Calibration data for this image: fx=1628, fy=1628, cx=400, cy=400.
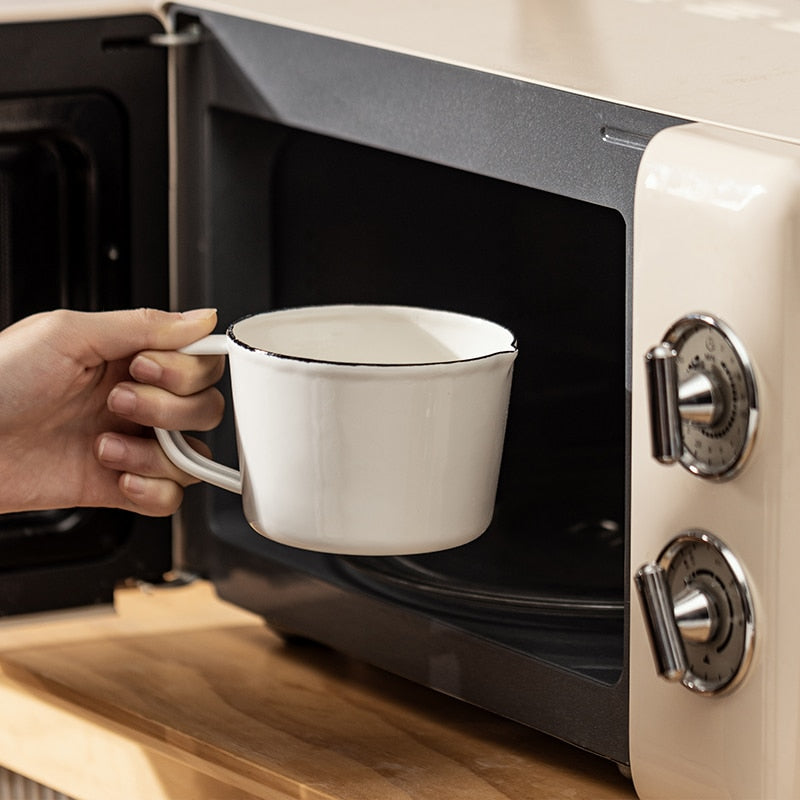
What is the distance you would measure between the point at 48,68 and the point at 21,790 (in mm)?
332

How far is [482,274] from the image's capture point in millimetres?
780

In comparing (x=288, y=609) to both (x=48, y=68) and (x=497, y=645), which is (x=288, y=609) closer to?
(x=497, y=645)

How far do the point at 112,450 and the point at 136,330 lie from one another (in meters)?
0.07

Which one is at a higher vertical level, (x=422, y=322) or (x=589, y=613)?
(x=422, y=322)

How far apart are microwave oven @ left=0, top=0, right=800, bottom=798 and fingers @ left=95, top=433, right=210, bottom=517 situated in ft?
0.24

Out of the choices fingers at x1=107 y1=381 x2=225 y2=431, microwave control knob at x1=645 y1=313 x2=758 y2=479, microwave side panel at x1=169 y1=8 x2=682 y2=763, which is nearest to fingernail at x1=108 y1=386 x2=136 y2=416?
fingers at x1=107 y1=381 x2=225 y2=431

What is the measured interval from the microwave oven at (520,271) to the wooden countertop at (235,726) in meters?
0.03

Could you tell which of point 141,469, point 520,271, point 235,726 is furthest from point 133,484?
point 520,271

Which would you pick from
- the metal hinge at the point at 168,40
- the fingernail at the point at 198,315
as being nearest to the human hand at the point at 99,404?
the fingernail at the point at 198,315

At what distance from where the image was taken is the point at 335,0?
751 mm

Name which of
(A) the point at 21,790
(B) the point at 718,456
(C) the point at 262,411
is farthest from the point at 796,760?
(A) the point at 21,790

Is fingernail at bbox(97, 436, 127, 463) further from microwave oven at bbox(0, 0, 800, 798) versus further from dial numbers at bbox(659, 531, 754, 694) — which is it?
dial numbers at bbox(659, 531, 754, 694)

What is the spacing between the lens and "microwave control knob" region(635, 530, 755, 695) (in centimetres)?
52

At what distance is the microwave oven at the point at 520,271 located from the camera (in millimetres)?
515
